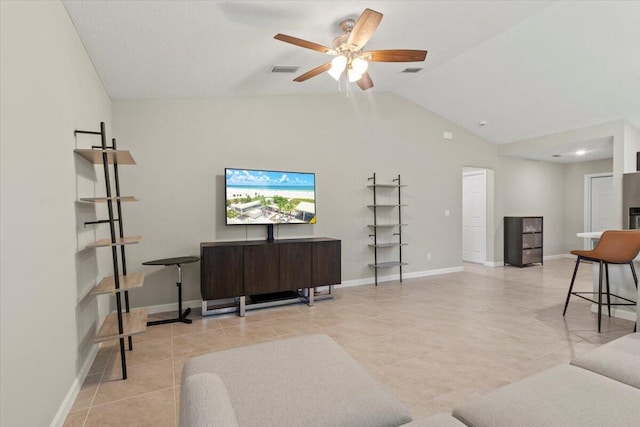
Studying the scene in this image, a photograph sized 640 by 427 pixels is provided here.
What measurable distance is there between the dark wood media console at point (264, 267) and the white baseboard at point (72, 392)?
3.83ft

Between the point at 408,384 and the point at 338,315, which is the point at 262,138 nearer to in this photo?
the point at 338,315

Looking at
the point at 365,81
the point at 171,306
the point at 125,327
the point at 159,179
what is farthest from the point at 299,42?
the point at 171,306

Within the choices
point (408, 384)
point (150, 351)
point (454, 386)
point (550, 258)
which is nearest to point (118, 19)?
point (150, 351)

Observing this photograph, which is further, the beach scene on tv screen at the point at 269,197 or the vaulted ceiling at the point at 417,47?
the beach scene on tv screen at the point at 269,197

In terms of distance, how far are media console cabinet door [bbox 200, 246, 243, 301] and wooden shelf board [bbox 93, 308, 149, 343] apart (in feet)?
2.50

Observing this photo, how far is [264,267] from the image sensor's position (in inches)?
149

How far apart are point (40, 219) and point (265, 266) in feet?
7.78

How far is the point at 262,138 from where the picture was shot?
4414mm

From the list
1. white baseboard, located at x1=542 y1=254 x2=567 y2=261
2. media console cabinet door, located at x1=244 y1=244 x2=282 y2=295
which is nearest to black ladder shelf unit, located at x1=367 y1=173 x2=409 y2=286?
media console cabinet door, located at x1=244 y1=244 x2=282 y2=295

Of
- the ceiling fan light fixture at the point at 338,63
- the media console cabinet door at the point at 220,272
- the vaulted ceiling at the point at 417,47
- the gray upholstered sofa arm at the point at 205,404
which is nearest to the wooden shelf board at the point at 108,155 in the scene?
the vaulted ceiling at the point at 417,47

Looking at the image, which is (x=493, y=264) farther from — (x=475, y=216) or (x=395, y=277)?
(x=395, y=277)

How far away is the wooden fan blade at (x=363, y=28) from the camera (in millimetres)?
2169

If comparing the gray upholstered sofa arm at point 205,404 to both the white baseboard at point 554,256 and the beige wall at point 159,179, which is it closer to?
the beige wall at point 159,179

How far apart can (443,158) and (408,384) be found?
4.68 m
